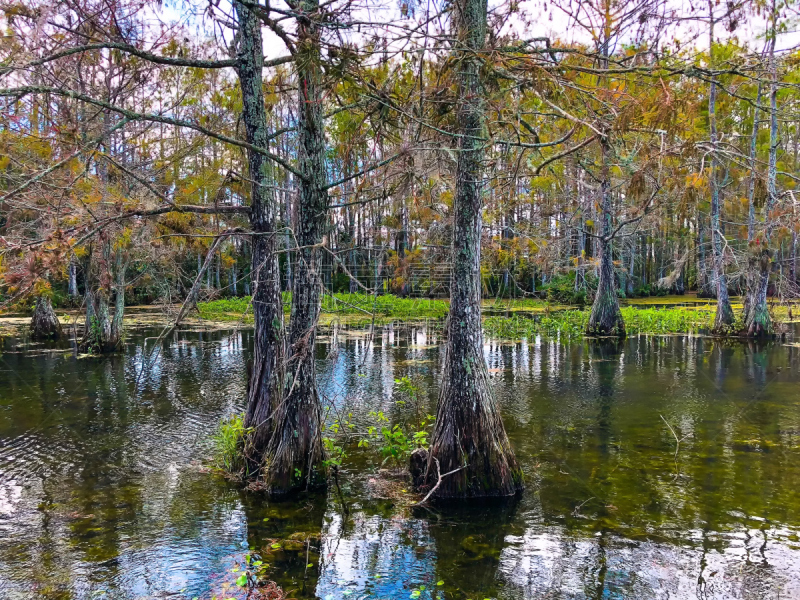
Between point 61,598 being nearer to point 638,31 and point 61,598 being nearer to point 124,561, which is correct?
point 124,561

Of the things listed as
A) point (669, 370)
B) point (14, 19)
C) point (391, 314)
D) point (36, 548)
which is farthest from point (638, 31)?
point (391, 314)

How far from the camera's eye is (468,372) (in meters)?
6.65

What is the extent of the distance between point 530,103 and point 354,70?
408cm

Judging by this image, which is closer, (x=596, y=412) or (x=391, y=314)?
(x=596, y=412)

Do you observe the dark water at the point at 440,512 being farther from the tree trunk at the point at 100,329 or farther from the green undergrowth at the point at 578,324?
the green undergrowth at the point at 578,324

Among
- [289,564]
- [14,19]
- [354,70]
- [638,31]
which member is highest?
[14,19]

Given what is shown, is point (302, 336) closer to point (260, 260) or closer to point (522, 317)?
point (260, 260)

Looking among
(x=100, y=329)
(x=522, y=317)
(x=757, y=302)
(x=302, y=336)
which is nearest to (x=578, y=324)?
(x=522, y=317)

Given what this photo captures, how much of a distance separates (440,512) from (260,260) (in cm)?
393

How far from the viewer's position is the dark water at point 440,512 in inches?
205

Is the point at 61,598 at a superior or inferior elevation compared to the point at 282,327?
inferior

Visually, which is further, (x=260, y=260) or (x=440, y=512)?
(x=260, y=260)

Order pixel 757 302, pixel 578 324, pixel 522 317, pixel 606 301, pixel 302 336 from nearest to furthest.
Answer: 1. pixel 302 336
2. pixel 757 302
3. pixel 606 301
4. pixel 578 324
5. pixel 522 317

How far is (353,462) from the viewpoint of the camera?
27.3 feet
